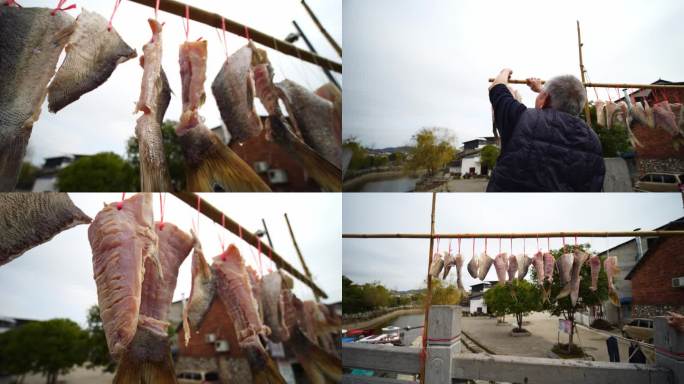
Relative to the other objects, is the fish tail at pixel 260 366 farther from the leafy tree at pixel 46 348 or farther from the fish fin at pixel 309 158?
the fish fin at pixel 309 158

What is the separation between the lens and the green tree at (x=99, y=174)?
2.25 metres

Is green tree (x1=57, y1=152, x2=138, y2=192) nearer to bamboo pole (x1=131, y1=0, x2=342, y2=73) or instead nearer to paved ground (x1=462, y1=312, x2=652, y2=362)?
bamboo pole (x1=131, y1=0, x2=342, y2=73)

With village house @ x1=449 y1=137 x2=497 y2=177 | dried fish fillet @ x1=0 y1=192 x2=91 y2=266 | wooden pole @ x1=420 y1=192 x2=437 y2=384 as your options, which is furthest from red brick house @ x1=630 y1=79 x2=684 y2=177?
dried fish fillet @ x1=0 y1=192 x2=91 y2=266

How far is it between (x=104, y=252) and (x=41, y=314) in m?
0.50

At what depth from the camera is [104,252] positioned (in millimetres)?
2082

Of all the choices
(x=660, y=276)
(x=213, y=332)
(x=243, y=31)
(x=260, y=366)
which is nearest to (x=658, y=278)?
(x=660, y=276)

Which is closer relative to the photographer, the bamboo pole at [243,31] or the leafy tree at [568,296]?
the bamboo pole at [243,31]

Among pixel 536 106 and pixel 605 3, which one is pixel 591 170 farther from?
pixel 605 3

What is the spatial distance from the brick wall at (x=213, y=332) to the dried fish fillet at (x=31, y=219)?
729 mm

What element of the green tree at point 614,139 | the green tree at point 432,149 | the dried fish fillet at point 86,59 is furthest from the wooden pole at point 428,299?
the dried fish fillet at point 86,59

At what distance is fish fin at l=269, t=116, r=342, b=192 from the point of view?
251 centimetres

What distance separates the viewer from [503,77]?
8.33 feet

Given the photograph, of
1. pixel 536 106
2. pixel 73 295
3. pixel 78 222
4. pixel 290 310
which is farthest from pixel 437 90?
pixel 73 295

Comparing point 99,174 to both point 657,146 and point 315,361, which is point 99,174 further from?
point 657,146
